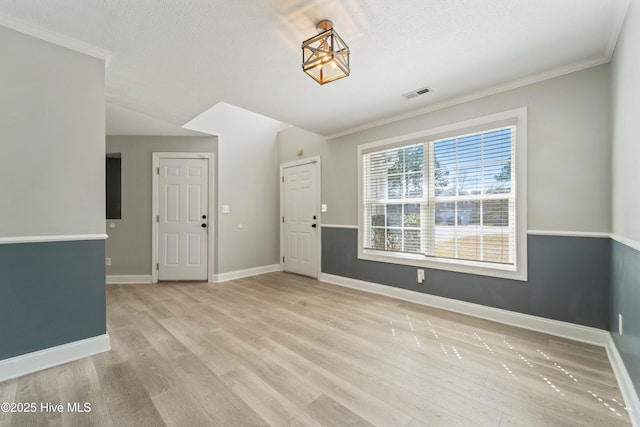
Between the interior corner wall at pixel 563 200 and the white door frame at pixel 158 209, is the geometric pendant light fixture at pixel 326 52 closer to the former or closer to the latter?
the interior corner wall at pixel 563 200

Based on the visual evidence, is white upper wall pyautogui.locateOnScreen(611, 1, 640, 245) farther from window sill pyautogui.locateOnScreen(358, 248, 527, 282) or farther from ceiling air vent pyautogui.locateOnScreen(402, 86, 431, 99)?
ceiling air vent pyautogui.locateOnScreen(402, 86, 431, 99)

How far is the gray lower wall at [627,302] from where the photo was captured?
1.50 meters

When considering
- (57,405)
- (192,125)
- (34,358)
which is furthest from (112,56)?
(57,405)

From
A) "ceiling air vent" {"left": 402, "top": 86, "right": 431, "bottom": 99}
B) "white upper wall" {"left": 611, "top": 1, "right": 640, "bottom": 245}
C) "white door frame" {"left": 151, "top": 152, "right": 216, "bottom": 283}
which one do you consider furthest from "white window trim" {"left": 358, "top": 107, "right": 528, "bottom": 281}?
"white door frame" {"left": 151, "top": 152, "right": 216, "bottom": 283}

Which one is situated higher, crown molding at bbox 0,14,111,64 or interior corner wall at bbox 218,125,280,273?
crown molding at bbox 0,14,111,64

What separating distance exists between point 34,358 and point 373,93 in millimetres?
3694

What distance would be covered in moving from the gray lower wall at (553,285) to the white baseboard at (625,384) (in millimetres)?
310

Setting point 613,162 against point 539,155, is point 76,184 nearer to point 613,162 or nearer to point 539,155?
point 539,155

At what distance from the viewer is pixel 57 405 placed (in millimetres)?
1581

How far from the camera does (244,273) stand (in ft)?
15.9

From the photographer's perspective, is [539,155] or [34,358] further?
[539,155]

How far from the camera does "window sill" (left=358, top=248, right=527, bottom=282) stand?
A: 8.91 feet

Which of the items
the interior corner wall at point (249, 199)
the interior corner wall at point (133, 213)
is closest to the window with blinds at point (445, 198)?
the interior corner wall at point (249, 199)

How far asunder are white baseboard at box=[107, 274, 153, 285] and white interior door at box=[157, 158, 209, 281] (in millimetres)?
197
